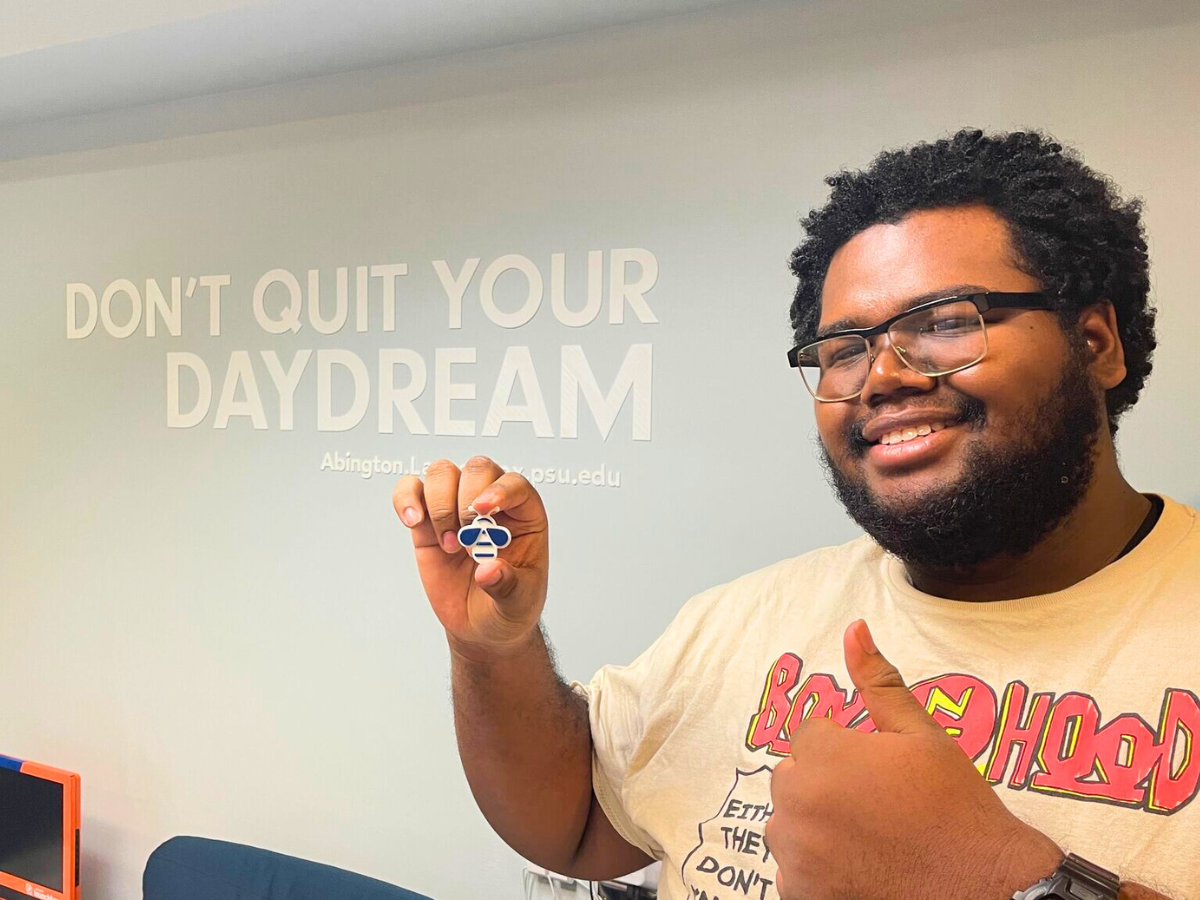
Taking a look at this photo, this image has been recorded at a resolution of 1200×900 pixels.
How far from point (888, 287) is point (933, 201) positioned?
120 millimetres

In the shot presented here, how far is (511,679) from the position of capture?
3.64 feet

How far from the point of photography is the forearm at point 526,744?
112 centimetres

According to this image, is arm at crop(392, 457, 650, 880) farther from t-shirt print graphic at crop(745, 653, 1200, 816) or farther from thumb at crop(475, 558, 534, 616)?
t-shirt print graphic at crop(745, 653, 1200, 816)

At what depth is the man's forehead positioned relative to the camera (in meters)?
0.97

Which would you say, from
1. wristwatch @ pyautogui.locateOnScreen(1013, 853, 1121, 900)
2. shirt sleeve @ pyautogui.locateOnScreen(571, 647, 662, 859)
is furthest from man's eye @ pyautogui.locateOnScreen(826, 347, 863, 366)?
wristwatch @ pyautogui.locateOnScreen(1013, 853, 1121, 900)

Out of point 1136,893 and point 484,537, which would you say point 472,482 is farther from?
point 1136,893

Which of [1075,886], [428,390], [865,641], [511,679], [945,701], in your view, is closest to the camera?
[1075,886]

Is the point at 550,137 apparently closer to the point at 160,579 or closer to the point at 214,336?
the point at 214,336

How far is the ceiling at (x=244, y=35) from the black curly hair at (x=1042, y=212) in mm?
686

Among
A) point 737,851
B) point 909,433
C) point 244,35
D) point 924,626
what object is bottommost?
point 737,851

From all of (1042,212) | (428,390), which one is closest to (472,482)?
(1042,212)

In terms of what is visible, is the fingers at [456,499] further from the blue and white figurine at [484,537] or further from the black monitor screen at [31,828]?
the black monitor screen at [31,828]

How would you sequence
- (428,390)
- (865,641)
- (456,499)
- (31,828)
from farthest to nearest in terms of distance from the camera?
1. (31,828)
2. (428,390)
3. (456,499)
4. (865,641)

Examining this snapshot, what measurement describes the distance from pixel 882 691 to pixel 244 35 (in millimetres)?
1712
